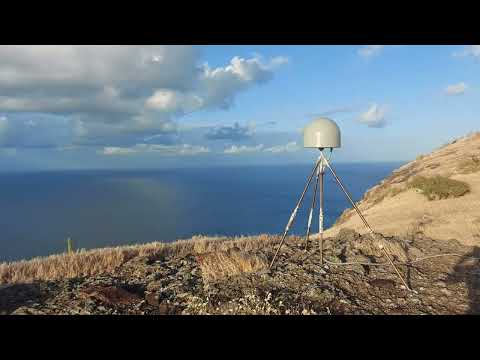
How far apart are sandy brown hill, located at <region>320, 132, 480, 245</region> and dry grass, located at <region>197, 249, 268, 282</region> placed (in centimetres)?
712

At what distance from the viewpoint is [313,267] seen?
8.26 meters

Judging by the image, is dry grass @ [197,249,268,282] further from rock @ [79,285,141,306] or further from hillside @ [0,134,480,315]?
rock @ [79,285,141,306]

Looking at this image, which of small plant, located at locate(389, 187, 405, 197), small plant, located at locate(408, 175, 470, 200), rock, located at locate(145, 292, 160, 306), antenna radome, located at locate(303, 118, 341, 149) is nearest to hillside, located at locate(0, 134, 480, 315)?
rock, located at locate(145, 292, 160, 306)

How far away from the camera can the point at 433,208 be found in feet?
53.3

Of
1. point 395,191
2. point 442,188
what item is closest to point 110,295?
point 442,188

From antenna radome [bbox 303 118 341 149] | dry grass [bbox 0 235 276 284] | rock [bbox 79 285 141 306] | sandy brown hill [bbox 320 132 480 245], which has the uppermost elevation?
antenna radome [bbox 303 118 341 149]

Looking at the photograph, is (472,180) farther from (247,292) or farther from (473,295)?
(247,292)

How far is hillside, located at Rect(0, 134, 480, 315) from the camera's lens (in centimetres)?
636

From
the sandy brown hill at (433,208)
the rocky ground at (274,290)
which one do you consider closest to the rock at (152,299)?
the rocky ground at (274,290)

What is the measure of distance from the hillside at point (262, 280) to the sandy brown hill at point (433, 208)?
225 millimetres

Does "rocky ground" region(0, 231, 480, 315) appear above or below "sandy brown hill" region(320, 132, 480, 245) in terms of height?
below
